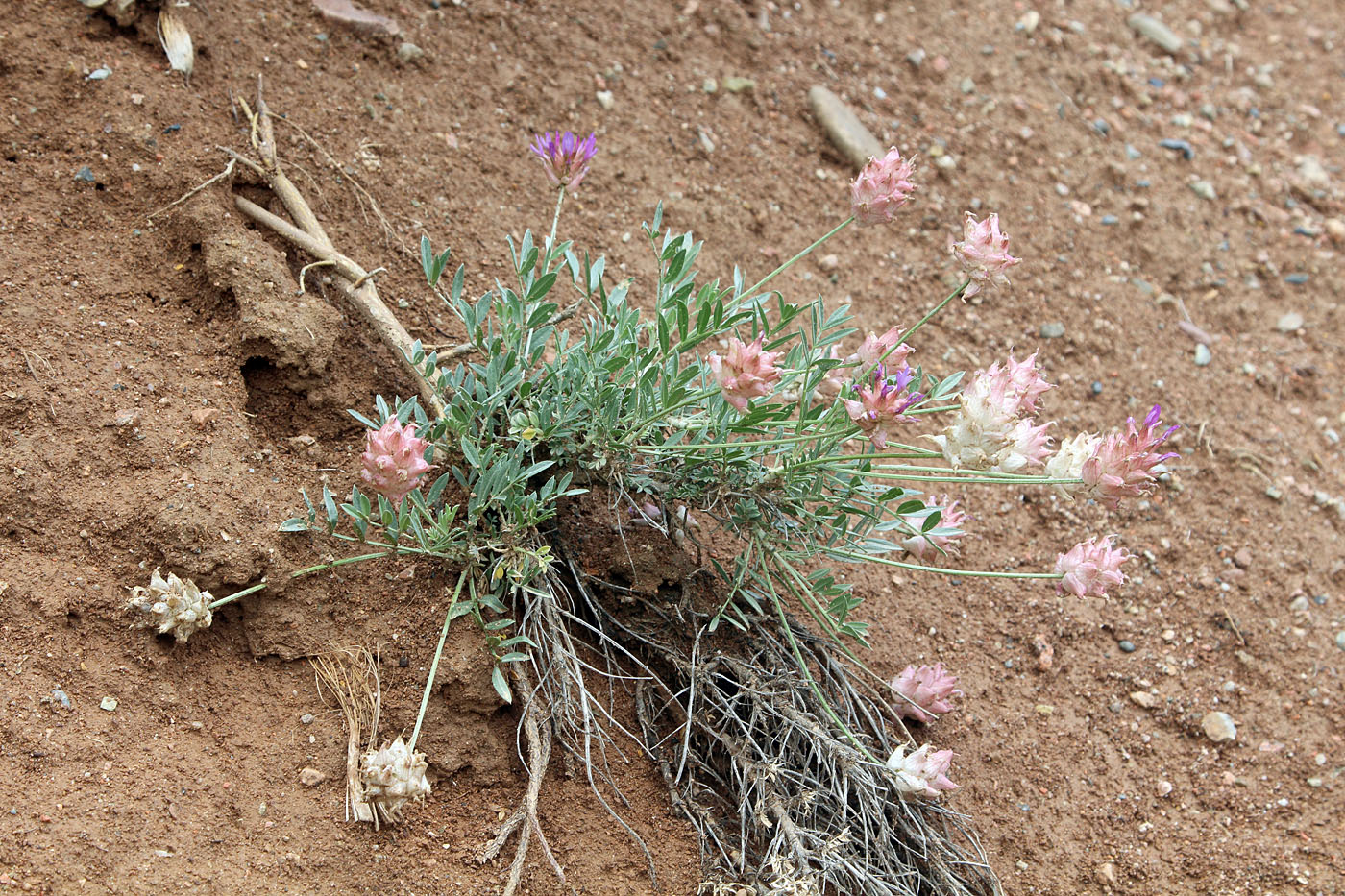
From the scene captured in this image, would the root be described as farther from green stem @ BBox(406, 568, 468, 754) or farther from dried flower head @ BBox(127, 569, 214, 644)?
dried flower head @ BBox(127, 569, 214, 644)

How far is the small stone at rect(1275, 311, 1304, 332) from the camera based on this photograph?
4188 mm

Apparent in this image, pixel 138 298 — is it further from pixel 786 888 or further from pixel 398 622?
pixel 786 888

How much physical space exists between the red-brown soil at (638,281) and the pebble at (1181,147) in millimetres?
28

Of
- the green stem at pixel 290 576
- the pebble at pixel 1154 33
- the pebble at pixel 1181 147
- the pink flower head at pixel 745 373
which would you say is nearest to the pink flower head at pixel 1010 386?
the pink flower head at pixel 745 373

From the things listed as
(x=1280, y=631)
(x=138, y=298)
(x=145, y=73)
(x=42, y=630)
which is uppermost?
(x=145, y=73)

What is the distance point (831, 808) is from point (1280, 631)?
5.91ft

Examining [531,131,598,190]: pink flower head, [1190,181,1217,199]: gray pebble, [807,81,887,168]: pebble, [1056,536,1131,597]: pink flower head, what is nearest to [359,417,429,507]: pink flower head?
[531,131,598,190]: pink flower head

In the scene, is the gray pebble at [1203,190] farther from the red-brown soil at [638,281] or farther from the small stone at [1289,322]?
the small stone at [1289,322]

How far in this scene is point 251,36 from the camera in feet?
10.4

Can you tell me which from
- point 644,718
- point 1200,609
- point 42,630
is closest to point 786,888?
point 644,718

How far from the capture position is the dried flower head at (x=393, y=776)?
2.07 metres

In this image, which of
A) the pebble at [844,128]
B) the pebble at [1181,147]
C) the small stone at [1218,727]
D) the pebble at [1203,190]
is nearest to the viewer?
the small stone at [1218,727]

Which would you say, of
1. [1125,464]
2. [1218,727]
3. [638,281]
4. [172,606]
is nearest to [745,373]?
[1125,464]

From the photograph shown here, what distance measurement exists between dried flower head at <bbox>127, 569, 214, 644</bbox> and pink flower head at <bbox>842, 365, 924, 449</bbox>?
1362 millimetres
